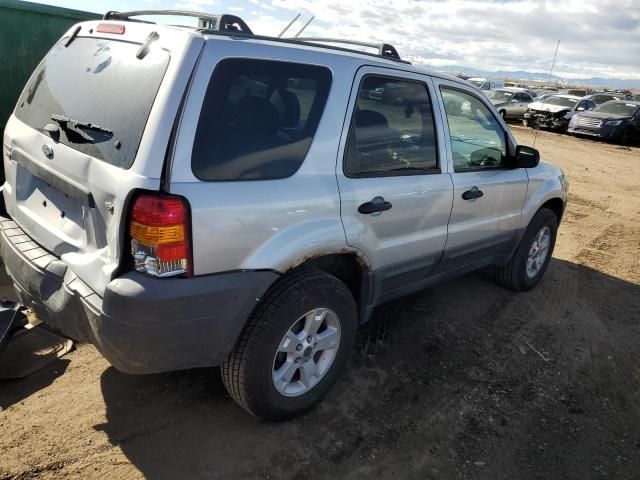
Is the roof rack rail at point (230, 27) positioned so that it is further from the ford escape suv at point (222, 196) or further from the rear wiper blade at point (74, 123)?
the rear wiper blade at point (74, 123)

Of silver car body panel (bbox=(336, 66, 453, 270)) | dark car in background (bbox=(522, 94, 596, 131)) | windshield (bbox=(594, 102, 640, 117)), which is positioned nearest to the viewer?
silver car body panel (bbox=(336, 66, 453, 270))

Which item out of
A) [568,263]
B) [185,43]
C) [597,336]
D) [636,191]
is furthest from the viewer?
[636,191]

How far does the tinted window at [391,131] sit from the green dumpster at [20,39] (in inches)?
155

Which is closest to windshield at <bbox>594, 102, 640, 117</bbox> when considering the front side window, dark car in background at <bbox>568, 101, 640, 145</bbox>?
dark car in background at <bbox>568, 101, 640, 145</bbox>

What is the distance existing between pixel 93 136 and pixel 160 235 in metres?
0.63

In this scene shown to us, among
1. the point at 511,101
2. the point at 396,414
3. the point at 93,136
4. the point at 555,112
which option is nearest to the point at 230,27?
the point at 93,136

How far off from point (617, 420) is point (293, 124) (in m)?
2.66

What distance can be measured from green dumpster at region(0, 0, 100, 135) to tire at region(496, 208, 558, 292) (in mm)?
5006

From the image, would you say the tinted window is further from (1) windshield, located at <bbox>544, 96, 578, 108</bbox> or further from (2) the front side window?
(1) windshield, located at <bbox>544, 96, 578, 108</bbox>

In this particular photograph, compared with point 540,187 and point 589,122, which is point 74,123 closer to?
point 540,187

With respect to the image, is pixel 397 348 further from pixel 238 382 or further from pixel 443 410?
pixel 238 382

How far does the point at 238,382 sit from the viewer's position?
99.3 inches

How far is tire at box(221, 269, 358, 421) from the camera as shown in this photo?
247cm

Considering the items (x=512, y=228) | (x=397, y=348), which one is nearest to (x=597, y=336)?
(x=512, y=228)
